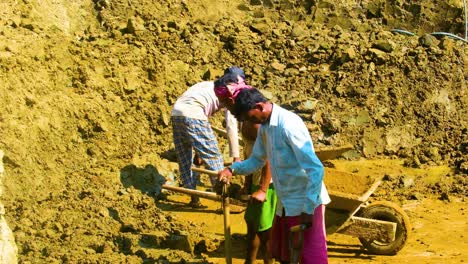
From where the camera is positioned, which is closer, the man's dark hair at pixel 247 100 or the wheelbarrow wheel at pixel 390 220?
the man's dark hair at pixel 247 100

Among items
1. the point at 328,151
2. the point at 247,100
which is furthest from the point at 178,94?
the point at 247,100

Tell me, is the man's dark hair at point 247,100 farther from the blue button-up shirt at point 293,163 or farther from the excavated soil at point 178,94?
the excavated soil at point 178,94

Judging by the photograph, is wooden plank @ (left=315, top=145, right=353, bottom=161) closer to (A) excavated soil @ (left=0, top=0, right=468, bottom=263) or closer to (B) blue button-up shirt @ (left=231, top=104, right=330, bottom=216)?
(A) excavated soil @ (left=0, top=0, right=468, bottom=263)

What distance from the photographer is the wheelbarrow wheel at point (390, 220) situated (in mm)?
6961

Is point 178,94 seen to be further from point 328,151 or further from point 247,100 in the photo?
point 247,100

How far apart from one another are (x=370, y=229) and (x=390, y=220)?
33cm

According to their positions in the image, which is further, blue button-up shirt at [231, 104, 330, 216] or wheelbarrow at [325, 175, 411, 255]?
wheelbarrow at [325, 175, 411, 255]

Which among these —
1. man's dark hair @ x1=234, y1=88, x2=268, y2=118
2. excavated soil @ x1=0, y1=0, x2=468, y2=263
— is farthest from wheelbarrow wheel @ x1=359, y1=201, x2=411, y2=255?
man's dark hair @ x1=234, y1=88, x2=268, y2=118

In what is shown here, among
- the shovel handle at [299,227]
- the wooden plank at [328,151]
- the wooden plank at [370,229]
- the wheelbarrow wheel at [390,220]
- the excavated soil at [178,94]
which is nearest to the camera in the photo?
the shovel handle at [299,227]

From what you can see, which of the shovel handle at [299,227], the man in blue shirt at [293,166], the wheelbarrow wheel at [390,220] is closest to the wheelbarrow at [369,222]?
the wheelbarrow wheel at [390,220]

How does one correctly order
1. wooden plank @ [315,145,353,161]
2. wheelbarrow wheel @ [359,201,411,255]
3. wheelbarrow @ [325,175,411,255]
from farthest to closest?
wooden plank @ [315,145,353,161]
wheelbarrow wheel @ [359,201,411,255]
wheelbarrow @ [325,175,411,255]

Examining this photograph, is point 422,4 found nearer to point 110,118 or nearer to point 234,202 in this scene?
point 110,118

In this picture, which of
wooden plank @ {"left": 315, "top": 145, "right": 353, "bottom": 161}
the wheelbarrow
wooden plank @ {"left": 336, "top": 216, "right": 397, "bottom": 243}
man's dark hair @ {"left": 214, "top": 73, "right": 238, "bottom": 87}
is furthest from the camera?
wooden plank @ {"left": 315, "top": 145, "right": 353, "bottom": 161}

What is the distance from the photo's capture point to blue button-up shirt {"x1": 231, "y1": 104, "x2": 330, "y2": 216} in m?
4.65
